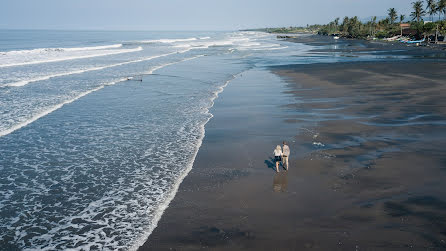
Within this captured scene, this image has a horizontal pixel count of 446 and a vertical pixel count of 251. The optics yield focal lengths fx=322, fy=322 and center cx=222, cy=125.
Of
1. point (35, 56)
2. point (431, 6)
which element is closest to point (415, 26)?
point (431, 6)

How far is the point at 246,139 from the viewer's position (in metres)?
15.9

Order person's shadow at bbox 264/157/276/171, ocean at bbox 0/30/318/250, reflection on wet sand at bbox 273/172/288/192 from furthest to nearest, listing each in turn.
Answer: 1. person's shadow at bbox 264/157/276/171
2. reflection on wet sand at bbox 273/172/288/192
3. ocean at bbox 0/30/318/250

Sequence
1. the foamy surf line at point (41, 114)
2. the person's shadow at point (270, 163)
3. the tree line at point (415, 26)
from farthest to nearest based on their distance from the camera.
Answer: the tree line at point (415, 26) < the foamy surf line at point (41, 114) < the person's shadow at point (270, 163)

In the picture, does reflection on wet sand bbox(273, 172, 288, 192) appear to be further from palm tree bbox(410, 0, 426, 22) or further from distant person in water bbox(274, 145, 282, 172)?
palm tree bbox(410, 0, 426, 22)

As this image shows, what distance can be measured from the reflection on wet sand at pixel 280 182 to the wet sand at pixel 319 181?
0.03 meters

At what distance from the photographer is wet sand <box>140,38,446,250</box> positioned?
8312 mm

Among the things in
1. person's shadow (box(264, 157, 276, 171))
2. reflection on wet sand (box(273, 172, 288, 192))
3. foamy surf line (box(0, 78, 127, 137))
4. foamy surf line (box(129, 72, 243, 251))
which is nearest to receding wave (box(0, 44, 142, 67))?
foamy surf line (box(0, 78, 127, 137))

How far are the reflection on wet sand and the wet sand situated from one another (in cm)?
3

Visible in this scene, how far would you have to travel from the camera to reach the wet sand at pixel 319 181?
8.31 meters

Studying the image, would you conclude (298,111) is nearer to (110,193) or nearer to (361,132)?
(361,132)

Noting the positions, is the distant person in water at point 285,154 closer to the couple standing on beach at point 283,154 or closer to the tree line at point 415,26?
the couple standing on beach at point 283,154

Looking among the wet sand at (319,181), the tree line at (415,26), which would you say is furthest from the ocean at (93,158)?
the tree line at (415,26)

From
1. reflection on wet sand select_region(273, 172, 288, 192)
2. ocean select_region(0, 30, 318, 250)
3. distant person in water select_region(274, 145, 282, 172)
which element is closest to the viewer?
ocean select_region(0, 30, 318, 250)

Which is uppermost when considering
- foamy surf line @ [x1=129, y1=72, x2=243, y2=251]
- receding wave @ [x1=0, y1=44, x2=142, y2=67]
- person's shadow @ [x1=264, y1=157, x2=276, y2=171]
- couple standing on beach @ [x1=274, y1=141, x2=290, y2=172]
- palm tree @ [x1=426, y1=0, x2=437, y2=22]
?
palm tree @ [x1=426, y1=0, x2=437, y2=22]
